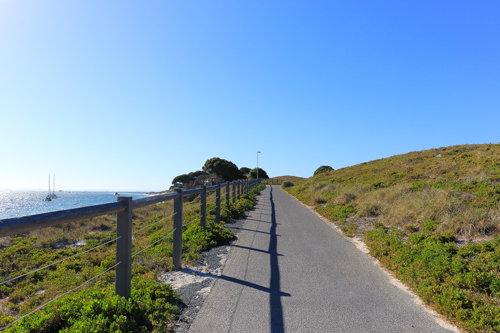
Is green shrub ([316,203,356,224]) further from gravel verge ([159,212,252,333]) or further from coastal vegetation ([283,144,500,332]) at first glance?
gravel verge ([159,212,252,333])

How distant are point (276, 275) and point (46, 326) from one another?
10.7 ft

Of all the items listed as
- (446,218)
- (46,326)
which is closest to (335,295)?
(46,326)

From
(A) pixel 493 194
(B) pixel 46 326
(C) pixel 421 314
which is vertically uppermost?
(A) pixel 493 194

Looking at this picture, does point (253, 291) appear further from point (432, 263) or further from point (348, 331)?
point (432, 263)

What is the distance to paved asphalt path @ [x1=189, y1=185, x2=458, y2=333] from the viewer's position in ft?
11.4

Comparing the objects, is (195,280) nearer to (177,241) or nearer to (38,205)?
(177,241)

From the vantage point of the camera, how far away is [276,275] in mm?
5137

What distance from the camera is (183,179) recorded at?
2758 inches

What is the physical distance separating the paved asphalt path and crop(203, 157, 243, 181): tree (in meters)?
49.6

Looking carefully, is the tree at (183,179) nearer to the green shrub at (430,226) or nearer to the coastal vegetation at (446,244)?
the coastal vegetation at (446,244)

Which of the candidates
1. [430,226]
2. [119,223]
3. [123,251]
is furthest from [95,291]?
[430,226]

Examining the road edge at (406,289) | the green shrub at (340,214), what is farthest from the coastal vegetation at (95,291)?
the green shrub at (340,214)

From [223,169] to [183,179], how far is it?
16.9 metres

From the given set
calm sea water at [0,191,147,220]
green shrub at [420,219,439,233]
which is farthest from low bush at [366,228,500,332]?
calm sea water at [0,191,147,220]
